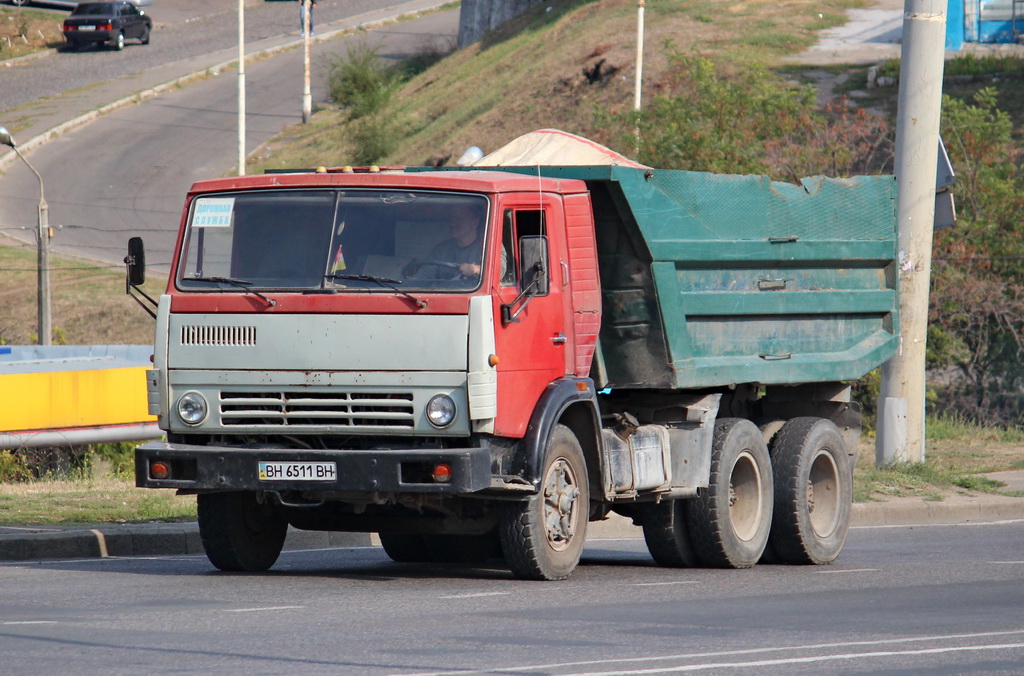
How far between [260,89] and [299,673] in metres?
57.1

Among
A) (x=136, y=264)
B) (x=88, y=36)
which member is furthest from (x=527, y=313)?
(x=88, y=36)

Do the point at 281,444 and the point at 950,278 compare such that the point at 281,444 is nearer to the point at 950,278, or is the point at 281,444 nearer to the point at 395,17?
the point at 950,278

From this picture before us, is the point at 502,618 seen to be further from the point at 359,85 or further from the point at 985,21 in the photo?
the point at 359,85

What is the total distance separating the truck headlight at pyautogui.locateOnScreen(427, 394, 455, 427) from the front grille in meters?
0.13

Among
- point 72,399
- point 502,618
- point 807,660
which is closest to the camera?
point 807,660

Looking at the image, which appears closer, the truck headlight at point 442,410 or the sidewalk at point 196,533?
the truck headlight at point 442,410

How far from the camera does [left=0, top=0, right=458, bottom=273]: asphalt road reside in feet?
139

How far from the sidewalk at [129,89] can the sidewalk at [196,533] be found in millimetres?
39426

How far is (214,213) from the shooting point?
955 centimetres

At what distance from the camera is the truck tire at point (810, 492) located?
11789 millimetres

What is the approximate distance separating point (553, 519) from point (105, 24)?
60962mm

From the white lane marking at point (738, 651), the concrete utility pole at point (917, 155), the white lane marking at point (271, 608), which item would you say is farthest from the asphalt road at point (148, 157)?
the white lane marking at point (738, 651)

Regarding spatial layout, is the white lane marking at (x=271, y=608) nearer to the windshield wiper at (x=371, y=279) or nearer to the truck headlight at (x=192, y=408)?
the truck headlight at (x=192, y=408)

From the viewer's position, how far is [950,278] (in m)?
23.6
